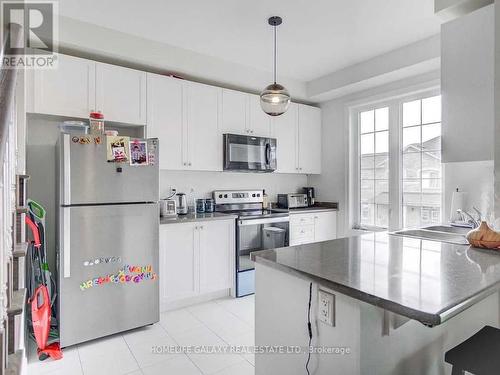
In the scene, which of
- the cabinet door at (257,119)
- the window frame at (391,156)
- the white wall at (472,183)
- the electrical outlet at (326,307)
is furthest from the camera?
the cabinet door at (257,119)

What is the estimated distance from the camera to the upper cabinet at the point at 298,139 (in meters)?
4.09

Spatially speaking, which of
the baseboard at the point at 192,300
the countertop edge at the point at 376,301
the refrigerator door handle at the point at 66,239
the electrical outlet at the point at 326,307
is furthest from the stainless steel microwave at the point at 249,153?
the electrical outlet at the point at 326,307

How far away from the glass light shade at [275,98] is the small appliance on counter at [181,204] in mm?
1554

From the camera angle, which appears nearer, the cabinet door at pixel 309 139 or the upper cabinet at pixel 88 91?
the upper cabinet at pixel 88 91

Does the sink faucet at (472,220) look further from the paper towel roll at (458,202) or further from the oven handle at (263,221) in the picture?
the oven handle at (263,221)

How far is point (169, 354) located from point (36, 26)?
9.27 feet

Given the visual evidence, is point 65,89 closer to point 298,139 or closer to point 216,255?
point 216,255

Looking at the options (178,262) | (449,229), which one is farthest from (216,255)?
(449,229)

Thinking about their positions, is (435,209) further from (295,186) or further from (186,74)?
(186,74)

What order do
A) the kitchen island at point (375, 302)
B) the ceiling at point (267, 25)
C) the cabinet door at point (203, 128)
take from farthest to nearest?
the cabinet door at point (203, 128) < the ceiling at point (267, 25) < the kitchen island at point (375, 302)

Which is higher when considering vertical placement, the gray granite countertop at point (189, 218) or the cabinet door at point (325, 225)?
the gray granite countertop at point (189, 218)

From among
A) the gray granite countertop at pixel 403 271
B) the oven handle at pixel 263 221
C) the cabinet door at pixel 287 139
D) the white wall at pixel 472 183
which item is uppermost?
the cabinet door at pixel 287 139

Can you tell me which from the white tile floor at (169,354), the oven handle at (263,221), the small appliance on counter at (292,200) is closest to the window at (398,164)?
→ the small appliance on counter at (292,200)

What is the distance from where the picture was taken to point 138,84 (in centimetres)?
299
